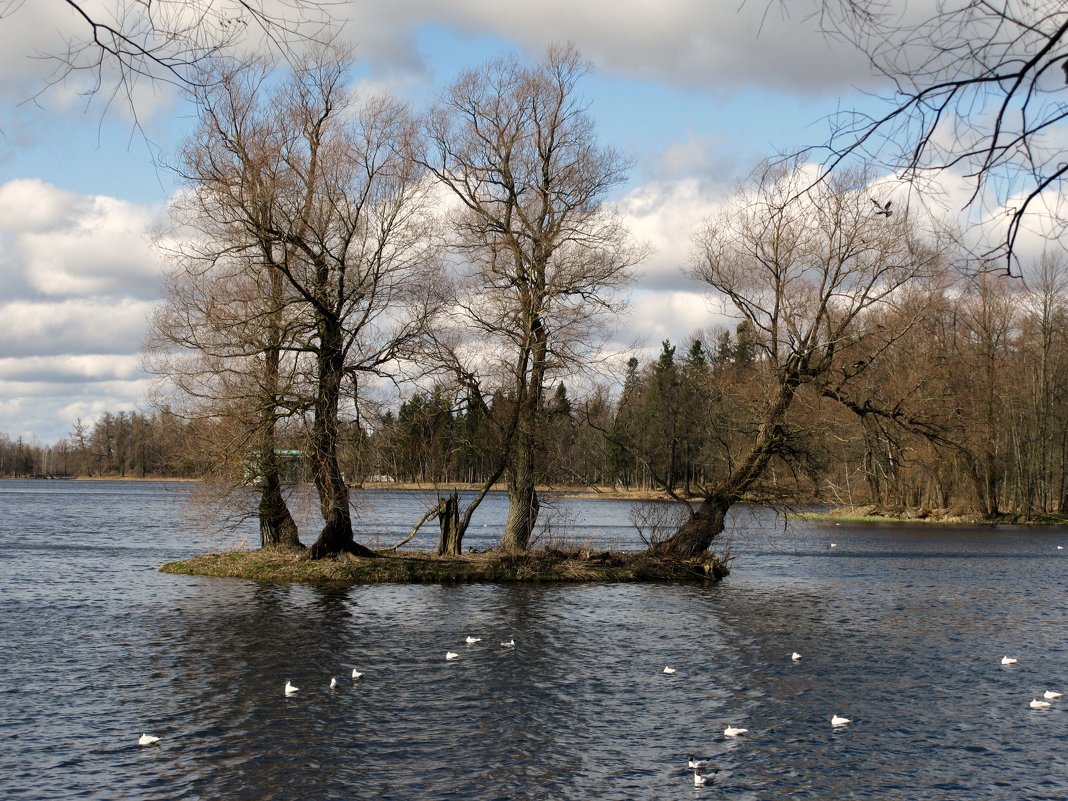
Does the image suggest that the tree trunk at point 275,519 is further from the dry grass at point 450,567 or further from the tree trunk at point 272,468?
the dry grass at point 450,567

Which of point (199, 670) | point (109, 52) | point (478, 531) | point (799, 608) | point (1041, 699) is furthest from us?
point (478, 531)

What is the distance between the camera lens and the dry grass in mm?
30406

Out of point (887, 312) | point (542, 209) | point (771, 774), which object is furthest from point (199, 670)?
point (887, 312)

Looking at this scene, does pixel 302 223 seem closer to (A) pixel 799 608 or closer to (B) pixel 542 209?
(B) pixel 542 209

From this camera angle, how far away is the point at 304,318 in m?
29.9

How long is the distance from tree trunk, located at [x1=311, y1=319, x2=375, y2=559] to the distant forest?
0.51 metres

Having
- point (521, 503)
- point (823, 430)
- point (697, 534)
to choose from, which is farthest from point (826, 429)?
point (521, 503)

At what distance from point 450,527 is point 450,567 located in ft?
8.96

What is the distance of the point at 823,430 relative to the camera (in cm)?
3238

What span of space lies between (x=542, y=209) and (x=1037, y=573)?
22662 mm

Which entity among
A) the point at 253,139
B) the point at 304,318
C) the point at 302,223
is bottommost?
the point at 304,318

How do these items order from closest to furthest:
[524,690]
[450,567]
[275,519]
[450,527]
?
[524,690], [450,567], [275,519], [450,527]

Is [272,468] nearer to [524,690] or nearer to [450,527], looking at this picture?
[450,527]

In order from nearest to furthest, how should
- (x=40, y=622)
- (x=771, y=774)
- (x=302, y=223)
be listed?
1. (x=771, y=774)
2. (x=40, y=622)
3. (x=302, y=223)
